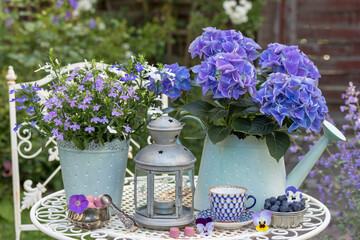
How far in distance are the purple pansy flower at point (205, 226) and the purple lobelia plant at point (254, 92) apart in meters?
0.22

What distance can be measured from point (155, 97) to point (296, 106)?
40cm

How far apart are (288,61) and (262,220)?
1.44 feet

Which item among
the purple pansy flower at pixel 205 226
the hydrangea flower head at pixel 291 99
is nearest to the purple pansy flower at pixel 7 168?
the purple pansy flower at pixel 205 226

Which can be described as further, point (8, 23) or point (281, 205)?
point (8, 23)

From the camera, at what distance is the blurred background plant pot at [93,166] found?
1.52m

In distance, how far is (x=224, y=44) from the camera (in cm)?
151

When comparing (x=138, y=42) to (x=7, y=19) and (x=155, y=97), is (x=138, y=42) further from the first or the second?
(x=155, y=97)

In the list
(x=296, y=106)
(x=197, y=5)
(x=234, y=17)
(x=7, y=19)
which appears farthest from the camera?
(x=197, y=5)

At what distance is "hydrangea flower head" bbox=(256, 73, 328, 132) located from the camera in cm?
141

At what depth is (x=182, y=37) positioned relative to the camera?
5656 millimetres

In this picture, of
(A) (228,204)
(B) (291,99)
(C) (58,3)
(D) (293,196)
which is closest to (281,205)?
(D) (293,196)

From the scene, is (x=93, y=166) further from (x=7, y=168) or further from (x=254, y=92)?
(x=7, y=168)

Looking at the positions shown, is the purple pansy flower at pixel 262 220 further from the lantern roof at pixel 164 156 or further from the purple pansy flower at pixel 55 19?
the purple pansy flower at pixel 55 19

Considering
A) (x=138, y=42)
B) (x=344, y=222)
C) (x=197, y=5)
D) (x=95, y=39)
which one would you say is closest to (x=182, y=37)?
(x=197, y=5)
